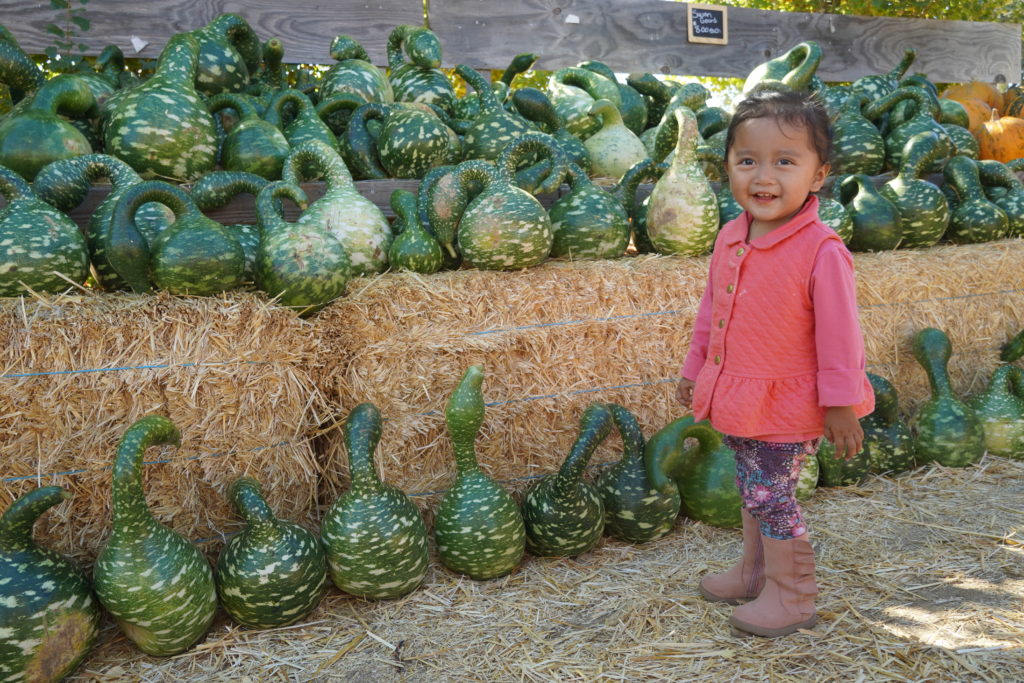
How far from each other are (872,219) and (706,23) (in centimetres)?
256

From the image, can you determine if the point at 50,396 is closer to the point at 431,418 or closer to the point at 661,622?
the point at 431,418

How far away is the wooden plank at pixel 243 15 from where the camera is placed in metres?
3.94

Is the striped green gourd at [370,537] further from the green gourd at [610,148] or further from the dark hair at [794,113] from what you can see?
the green gourd at [610,148]

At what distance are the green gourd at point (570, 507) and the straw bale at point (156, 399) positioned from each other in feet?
2.65

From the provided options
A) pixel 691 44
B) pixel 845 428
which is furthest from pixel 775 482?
pixel 691 44

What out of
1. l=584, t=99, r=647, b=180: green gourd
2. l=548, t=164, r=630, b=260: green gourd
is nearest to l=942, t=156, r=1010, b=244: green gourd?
l=584, t=99, r=647, b=180: green gourd

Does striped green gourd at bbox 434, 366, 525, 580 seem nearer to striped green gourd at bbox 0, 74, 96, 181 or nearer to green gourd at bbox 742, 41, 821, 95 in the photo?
striped green gourd at bbox 0, 74, 96, 181

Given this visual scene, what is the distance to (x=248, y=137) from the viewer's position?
2928 millimetres

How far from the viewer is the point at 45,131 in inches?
104

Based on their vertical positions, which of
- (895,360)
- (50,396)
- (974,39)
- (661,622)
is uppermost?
(974,39)

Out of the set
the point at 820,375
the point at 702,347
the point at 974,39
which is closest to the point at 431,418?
the point at 702,347

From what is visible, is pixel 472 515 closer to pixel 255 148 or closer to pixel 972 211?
pixel 255 148

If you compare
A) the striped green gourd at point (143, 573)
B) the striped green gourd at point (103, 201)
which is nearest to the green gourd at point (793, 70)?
the striped green gourd at point (103, 201)

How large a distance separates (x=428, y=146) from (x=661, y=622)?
2.12 metres
